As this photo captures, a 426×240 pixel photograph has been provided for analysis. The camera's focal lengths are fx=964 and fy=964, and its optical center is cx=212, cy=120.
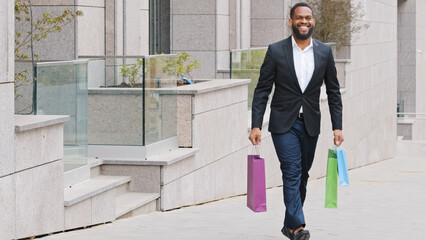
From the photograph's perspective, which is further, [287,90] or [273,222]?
[273,222]

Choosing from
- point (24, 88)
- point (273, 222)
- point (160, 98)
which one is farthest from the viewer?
point (160, 98)

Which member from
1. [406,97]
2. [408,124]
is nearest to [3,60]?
[408,124]

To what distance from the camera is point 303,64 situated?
7633 millimetres

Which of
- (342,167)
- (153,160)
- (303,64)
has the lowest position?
(153,160)

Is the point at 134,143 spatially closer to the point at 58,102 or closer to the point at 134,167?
the point at 134,167

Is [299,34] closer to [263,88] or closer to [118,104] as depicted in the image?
[263,88]

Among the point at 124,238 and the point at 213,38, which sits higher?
the point at 213,38

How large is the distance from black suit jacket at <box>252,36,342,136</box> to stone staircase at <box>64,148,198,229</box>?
6.77 ft

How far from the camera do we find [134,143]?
10.5 m

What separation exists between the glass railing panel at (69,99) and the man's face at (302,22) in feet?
7.97

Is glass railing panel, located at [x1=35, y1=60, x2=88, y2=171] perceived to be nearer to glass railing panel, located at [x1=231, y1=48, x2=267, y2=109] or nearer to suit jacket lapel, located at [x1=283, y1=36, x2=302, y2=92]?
suit jacket lapel, located at [x1=283, y1=36, x2=302, y2=92]

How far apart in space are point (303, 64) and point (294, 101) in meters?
0.31

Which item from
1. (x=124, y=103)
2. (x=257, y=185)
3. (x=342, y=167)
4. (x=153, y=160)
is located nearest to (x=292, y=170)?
(x=257, y=185)

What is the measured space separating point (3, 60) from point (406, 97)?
44.5 m
